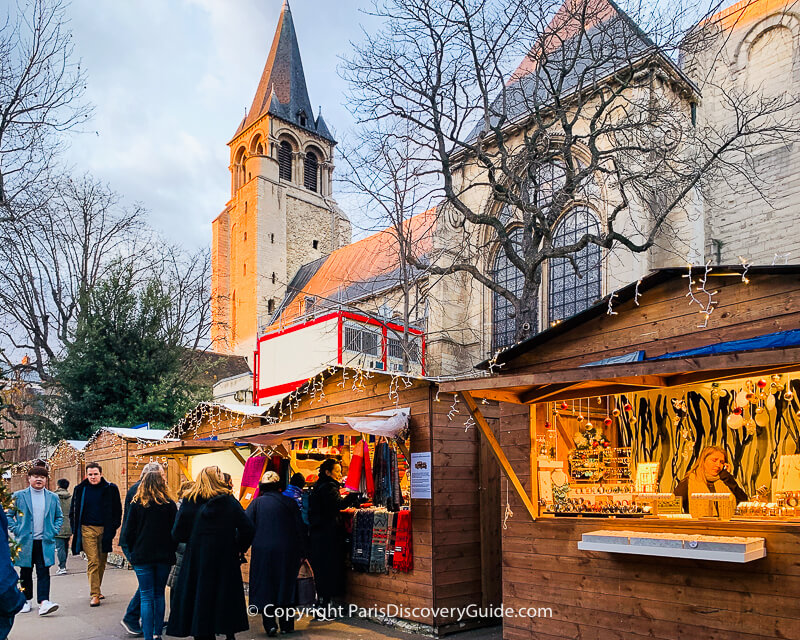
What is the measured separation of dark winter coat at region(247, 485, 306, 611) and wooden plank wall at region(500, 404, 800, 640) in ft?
7.17

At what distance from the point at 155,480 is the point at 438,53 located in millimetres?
10266

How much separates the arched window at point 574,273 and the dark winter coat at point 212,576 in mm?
15287

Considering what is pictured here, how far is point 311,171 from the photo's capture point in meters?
53.9

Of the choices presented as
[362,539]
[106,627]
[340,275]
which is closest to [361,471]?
[362,539]

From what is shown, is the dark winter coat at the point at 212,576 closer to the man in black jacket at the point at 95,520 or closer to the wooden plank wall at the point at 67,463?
the man in black jacket at the point at 95,520

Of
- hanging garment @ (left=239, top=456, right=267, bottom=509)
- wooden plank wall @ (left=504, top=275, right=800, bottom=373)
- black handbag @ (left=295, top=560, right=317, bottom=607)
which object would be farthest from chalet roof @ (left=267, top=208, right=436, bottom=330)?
wooden plank wall @ (left=504, top=275, right=800, bottom=373)

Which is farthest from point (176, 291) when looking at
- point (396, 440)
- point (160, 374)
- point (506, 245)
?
point (396, 440)

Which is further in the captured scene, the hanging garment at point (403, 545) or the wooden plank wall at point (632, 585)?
the hanging garment at point (403, 545)

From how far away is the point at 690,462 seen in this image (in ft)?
22.3

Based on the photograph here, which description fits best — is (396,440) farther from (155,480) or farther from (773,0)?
(773,0)

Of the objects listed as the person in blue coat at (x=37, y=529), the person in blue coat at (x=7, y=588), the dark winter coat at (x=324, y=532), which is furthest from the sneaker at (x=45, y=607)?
the person in blue coat at (x=7, y=588)

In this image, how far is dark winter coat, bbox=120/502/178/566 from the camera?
679 cm

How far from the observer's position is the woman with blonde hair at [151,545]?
6.81 meters

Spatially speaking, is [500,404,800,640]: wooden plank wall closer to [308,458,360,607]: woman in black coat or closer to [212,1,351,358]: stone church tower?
[308,458,360,607]: woman in black coat
